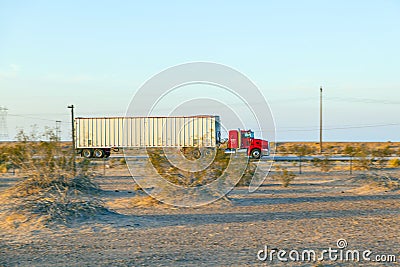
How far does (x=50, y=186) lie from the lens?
642 inches

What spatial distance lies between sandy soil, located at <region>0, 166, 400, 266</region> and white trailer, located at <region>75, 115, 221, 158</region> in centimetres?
2827

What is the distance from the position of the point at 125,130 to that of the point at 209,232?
42.2m

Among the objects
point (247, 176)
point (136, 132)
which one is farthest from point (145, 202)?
point (136, 132)

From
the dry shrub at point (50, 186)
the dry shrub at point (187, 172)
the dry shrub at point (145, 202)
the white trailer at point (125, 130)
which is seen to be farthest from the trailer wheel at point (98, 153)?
the dry shrub at point (50, 186)

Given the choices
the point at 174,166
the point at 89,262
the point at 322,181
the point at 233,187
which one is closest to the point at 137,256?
the point at 89,262

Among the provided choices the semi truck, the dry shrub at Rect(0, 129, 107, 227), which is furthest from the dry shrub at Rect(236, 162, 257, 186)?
the semi truck

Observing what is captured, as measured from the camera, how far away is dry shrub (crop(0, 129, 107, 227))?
1509 cm

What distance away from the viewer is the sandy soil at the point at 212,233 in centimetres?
1121

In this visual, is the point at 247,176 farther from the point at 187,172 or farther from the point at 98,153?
the point at 98,153

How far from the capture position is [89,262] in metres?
10.8

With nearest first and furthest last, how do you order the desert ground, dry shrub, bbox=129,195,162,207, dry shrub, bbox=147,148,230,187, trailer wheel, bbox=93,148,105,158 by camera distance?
the desert ground → dry shrub, bbox=129,195,162,207 → dry shrub, bbox=147,148,230,187 → trailer wheel, bbox=93,148,105,158

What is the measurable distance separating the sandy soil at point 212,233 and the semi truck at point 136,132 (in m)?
25.0

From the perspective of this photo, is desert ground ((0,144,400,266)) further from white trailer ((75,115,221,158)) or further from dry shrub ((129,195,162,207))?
white trailer ((75,115,221,158))

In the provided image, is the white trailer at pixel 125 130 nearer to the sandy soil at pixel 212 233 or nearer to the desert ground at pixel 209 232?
the desert ground at pixel 209 232
